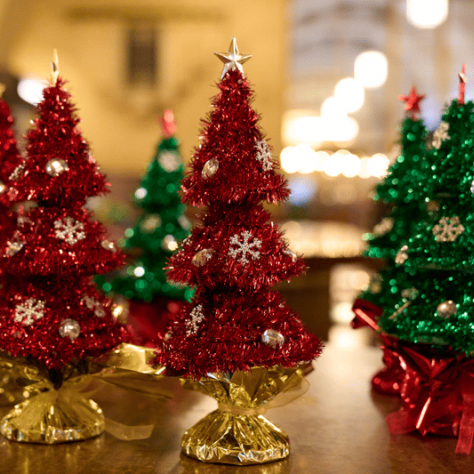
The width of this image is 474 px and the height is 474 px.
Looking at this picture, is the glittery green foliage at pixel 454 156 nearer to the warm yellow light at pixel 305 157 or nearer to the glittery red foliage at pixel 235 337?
the glittery red foliage at pixel 235 337

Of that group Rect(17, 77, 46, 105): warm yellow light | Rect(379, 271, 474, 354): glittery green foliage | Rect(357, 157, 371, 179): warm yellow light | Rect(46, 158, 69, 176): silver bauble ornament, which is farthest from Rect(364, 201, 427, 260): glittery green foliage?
Rect(357, 157, 371, 179): warm yellow light

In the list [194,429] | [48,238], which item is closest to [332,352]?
[194,429]

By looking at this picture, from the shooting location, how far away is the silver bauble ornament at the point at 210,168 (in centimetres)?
102

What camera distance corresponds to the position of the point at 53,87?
1173 mm

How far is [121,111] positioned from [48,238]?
18.7 ft

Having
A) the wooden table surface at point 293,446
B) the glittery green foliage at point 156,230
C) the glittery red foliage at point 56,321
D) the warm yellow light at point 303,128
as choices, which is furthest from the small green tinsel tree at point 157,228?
the warm yellow light at point 303,128

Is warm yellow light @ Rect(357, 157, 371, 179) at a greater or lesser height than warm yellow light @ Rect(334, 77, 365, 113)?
lesser

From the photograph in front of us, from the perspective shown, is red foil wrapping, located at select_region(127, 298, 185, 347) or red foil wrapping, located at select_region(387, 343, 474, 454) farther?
red foil wrapping, located at select_region(127, 298, 185, 347)

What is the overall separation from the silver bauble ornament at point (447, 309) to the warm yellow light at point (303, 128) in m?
8.32

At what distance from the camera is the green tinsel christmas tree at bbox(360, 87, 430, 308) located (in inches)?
64.9

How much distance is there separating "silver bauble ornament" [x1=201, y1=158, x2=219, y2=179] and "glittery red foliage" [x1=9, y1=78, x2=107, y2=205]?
0.79ft

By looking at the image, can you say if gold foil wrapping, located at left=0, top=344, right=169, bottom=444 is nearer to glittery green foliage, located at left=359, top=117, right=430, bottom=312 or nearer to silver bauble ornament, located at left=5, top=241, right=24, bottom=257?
silver bauble ornament, located at left=5, top=241, right=24, bottom=257

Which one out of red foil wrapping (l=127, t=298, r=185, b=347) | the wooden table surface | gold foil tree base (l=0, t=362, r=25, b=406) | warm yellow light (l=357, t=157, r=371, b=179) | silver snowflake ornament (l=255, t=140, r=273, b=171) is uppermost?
warm yellow light (l=357, t=157, r=371, b=179)

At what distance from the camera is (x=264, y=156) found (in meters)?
1.05
